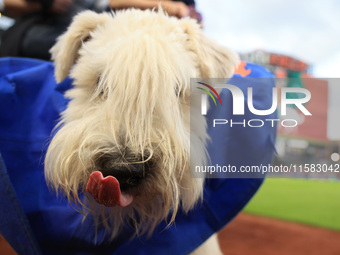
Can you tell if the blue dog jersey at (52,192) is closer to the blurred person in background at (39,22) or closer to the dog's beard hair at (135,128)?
the dog's beard hair at (135,128)

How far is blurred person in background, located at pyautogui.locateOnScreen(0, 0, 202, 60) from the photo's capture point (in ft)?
5.30

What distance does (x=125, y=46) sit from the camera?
1002 mm

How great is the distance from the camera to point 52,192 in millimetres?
1189

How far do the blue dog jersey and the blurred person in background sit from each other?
278mm

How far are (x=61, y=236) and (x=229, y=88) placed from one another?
828 mm

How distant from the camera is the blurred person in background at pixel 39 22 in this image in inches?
63.6

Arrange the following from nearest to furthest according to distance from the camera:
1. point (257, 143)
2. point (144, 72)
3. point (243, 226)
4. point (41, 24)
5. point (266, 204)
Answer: point (144, 72) → point (257, 143) → point (41, 24) → point (243, 226) → point (266, 204)

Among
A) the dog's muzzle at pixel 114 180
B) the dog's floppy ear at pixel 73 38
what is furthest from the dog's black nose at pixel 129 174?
the dog's floppy ear at pixel 73 38

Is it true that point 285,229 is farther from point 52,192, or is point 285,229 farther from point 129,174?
point 129,174

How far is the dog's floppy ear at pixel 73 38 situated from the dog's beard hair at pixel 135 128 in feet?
0.39

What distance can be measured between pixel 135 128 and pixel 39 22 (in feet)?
3.72

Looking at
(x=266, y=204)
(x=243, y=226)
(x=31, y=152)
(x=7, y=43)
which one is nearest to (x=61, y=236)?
(x=31, y=152)

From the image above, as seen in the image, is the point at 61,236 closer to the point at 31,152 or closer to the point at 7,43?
the point at 31,152

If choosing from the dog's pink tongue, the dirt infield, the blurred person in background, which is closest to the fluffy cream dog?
the dog's pink tongue
